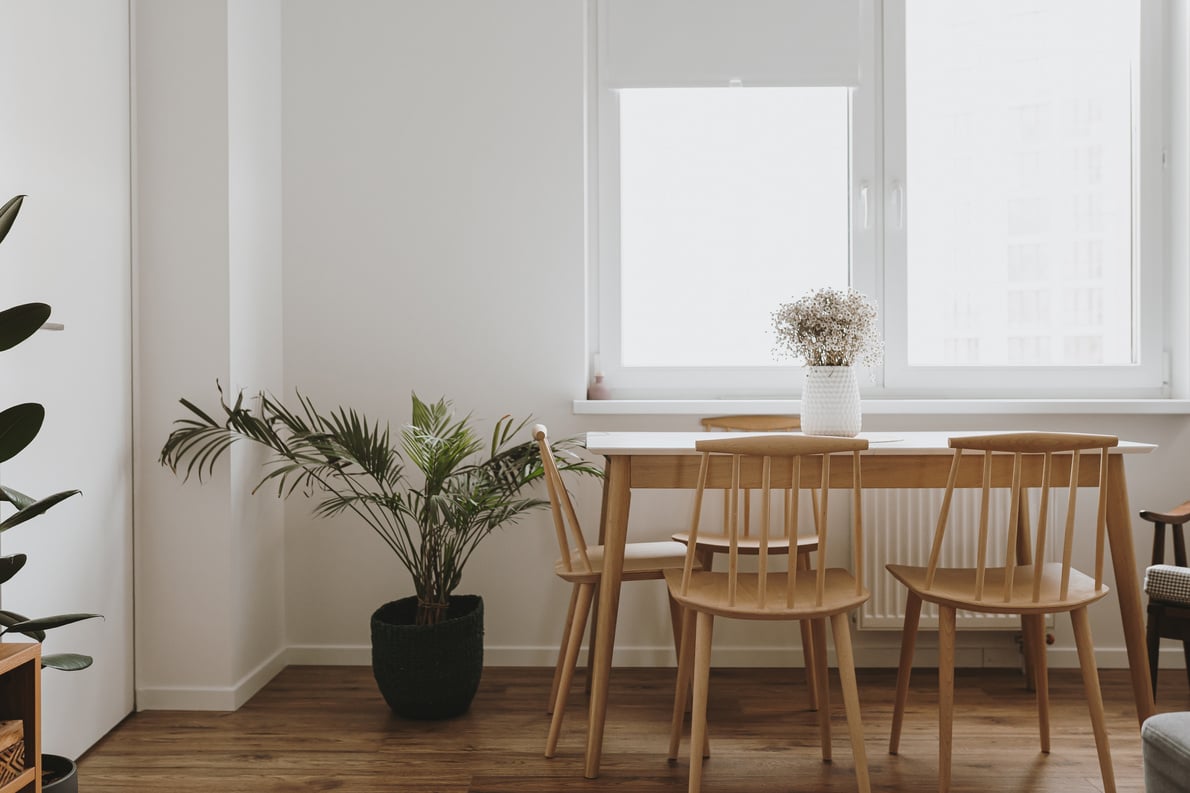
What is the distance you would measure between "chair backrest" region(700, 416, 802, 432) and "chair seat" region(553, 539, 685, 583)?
510mm

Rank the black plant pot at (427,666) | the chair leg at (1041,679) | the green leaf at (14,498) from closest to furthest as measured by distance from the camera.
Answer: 1. the green leaf at (14,498)
2. the chair leg at (1041,679)
3. the black plant pot at (427,666)

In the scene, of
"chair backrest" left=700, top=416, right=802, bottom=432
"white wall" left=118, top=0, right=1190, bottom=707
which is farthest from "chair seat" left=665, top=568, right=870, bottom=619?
"white wall" left=118, top=0, right=1190, bottom=707

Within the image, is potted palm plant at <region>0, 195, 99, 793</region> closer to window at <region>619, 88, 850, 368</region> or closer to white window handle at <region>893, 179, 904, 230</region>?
window at <region>619, 88, 850, 368</region>

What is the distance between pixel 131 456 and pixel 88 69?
105 centimetres

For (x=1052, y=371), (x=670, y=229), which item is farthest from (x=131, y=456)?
(x=1052, y=371)

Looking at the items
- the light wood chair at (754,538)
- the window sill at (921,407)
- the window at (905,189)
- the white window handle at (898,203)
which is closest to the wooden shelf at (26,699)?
the light wood chair at (754,538)

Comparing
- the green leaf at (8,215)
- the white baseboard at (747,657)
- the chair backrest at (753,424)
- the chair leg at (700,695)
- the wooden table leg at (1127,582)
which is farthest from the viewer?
the white baseboard at (747,657)

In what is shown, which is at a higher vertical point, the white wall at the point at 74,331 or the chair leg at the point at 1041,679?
the white wall at the point at 74,331

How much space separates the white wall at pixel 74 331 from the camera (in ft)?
6.32

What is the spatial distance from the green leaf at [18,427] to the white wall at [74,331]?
515mm

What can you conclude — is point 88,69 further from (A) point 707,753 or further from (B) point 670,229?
(A) point 707,753

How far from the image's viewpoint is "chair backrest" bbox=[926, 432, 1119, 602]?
1.82 metres

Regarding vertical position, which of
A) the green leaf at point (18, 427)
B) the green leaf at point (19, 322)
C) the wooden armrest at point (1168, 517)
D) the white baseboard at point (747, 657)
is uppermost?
the green leaf at point (19, 322)

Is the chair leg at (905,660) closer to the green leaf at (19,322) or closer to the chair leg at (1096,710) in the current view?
the chair leg at (1096,710)
